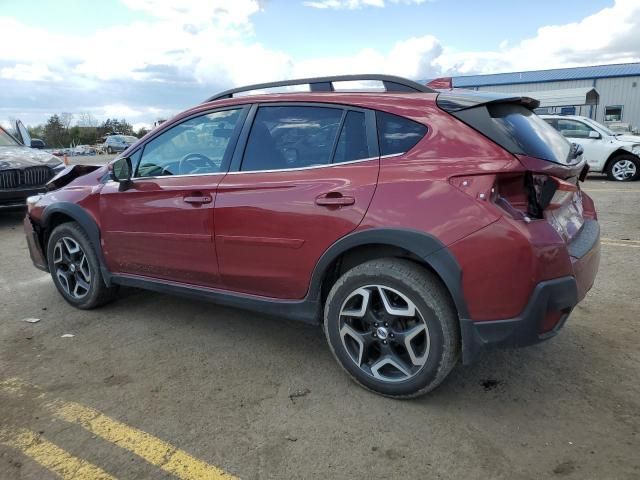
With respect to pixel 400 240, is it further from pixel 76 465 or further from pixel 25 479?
pixel 25 479

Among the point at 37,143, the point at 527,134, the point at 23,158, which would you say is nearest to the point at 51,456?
the point at 527,134

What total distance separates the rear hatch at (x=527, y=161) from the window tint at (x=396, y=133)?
0.19m

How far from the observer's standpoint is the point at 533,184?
100 inches

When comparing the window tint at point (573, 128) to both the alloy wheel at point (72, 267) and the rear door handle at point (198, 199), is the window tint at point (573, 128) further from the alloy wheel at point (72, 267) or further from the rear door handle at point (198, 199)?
the alloy wheel at point (72, 267)

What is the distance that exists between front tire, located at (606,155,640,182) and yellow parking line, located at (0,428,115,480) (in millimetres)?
13028

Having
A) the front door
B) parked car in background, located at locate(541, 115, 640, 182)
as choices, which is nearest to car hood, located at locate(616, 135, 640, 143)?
parked car in background, located at locate(541, 115, 640, 182)

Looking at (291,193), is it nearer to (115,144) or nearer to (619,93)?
(619,93)

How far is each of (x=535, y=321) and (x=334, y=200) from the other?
1.19 metres

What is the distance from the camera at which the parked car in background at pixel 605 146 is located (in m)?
12.0

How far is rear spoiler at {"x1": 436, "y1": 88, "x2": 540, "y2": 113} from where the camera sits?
9.00ft

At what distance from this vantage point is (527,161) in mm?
2539

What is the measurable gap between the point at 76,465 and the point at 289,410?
1.06 meters

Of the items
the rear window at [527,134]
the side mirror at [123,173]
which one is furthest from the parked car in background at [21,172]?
the rear window at [527,134]

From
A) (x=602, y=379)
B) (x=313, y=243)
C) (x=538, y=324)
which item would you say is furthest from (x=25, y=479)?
(x=602, y=379)
